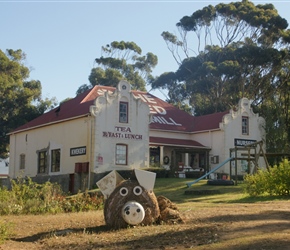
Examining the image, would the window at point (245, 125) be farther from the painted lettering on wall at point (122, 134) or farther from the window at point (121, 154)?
the window at point (121, 154)

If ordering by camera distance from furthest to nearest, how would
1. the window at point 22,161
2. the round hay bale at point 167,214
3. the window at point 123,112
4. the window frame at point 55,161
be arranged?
1. the window at point 22,161
2. the window frame at point 55,161
3. the window at point 123,112
4. the round hay bale at point 167,214

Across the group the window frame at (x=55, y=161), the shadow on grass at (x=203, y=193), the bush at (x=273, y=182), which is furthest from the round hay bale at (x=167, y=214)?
the window frame at (x=55, y=161)

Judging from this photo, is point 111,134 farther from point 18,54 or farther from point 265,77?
point 18,54

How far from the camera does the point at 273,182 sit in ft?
76.4

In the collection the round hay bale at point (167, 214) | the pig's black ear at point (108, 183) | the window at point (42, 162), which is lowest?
the round hay bale at point (167, 214)

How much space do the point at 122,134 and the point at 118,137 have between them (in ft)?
1.31

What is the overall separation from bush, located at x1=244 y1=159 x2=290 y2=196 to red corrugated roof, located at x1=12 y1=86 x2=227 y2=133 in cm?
1673

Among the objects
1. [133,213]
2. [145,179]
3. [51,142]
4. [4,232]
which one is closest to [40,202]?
[4,232]

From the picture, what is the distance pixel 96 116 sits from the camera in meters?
37.4

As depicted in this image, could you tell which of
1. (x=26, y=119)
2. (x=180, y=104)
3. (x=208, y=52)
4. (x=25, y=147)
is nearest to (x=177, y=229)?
(x=25, y=147)

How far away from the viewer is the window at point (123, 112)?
128 feet

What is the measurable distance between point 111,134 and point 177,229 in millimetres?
25058

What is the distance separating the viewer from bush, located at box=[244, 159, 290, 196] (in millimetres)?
23000

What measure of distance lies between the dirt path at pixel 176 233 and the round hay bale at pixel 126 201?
13.3 inches
